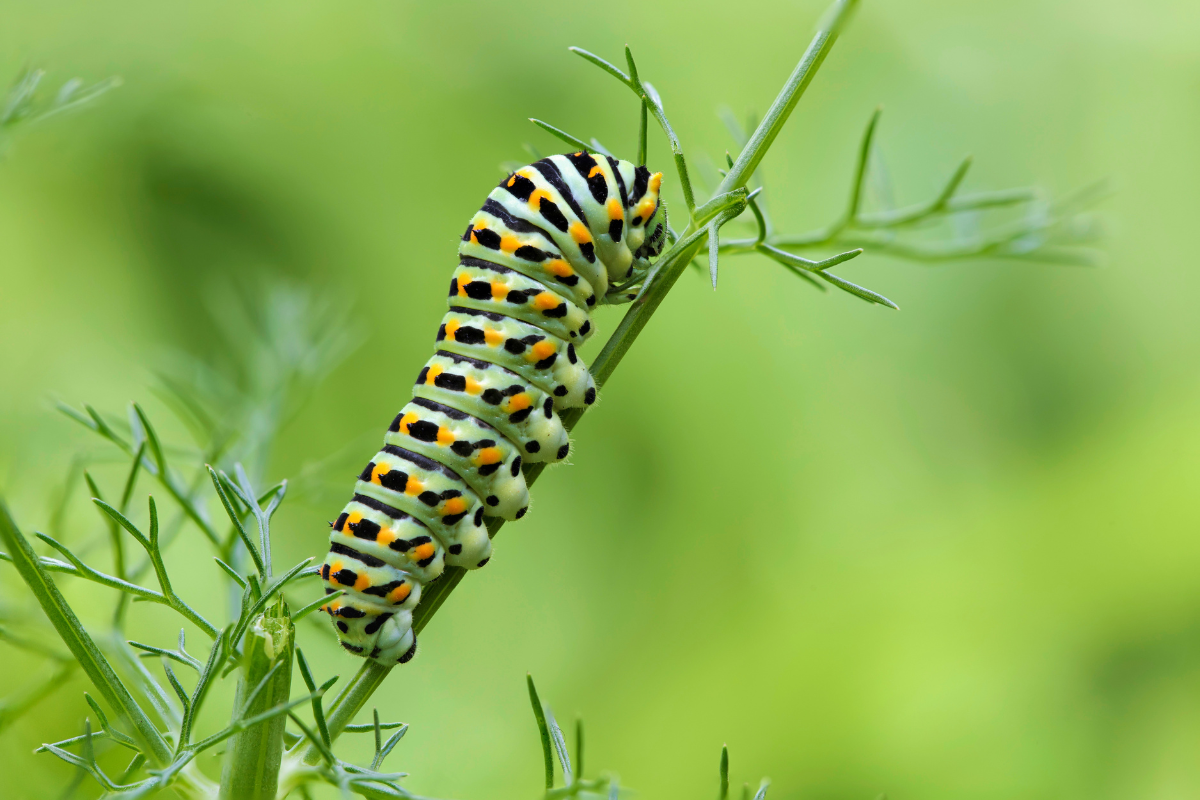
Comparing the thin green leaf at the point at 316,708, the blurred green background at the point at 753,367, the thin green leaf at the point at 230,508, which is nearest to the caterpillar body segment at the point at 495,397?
the thin green leaf at the point at 230,508

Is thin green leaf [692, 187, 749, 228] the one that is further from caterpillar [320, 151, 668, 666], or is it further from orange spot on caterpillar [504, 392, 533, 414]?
orange spot on caterpillar [504, 392, 533, 414]

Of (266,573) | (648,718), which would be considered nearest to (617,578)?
(648,718)

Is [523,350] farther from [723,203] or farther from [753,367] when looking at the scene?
[753,367]

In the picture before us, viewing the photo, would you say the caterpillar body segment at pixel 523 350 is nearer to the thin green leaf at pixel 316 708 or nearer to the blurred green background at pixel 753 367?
the thin green leaf at pixel 316 708

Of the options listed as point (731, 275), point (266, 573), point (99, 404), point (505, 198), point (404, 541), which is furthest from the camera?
point (731, 275)

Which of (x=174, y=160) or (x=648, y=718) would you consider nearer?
(x=648, y=718)

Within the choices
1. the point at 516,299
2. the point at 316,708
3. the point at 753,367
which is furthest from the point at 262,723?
the point at 753,367

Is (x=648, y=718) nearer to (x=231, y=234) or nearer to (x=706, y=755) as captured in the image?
(x=706, y=755)
